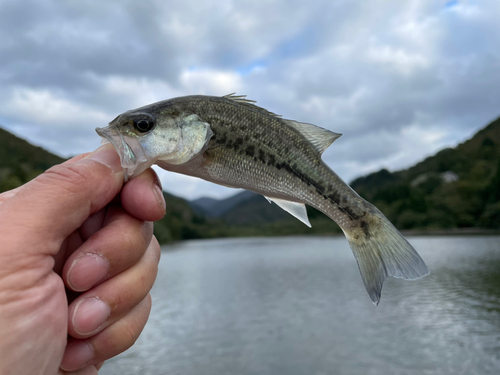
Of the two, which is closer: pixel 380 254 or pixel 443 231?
pixel 380 254

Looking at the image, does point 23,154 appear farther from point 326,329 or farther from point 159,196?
point 159,196

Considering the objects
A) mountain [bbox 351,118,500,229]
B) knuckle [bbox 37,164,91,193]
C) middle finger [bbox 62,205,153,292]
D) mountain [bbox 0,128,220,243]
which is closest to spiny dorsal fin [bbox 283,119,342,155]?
middle finger [bbox 62,205,153,292]

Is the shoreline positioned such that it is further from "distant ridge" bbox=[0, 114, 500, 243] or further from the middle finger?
the middle finger

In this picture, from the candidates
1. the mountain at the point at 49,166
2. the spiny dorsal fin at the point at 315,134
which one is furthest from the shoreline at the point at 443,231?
the spiny dorsal fin at the point at 315,134

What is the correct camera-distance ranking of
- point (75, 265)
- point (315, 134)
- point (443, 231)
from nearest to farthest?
point (75, 265) → point (315, 134) → point (443, 231)

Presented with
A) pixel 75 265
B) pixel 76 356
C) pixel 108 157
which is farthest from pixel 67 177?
pixel 76 356

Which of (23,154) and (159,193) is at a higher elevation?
(23,154)
